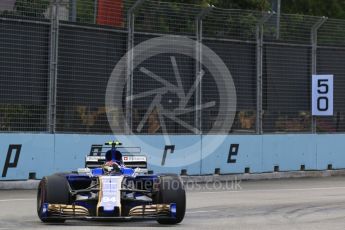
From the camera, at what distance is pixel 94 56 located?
861 inches

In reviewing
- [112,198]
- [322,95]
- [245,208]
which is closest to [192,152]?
[322,95]

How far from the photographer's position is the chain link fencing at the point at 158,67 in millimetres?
20516

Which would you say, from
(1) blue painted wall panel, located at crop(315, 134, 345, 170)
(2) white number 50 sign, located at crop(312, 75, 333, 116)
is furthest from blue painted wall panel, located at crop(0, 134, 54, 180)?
(1) blue painted wall panel, located at crop(315, 134, 345, 170)

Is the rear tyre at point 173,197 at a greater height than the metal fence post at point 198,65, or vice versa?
the metal fence post at point 198,65

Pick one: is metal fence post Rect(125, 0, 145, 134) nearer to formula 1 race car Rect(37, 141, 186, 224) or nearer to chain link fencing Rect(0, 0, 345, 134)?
chain link fencing Rect(0, 0, 345, 134)

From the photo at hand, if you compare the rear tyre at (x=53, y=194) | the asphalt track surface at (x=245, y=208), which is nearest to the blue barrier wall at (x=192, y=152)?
the asphalt track surface at (x=245, y=208)

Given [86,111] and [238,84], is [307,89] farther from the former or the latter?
[86,111]

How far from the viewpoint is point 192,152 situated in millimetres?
23531

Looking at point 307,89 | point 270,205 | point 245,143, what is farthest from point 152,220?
point 307,89

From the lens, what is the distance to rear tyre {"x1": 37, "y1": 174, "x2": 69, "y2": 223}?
12.9 meters

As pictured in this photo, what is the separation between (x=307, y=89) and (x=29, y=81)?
374 inches

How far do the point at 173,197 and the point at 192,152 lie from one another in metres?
10.5

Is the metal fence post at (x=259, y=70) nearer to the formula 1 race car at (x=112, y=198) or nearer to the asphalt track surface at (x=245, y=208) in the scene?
the asphalt track surface at (x=245, y=208)

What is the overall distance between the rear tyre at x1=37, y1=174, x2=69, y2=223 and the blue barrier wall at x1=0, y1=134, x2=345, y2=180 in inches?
265
